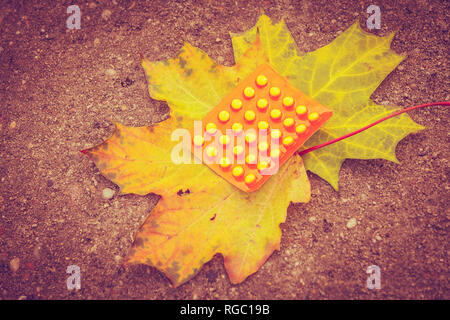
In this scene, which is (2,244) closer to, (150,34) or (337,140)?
(150,34)

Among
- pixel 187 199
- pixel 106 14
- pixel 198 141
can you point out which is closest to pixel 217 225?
pixel 187 199

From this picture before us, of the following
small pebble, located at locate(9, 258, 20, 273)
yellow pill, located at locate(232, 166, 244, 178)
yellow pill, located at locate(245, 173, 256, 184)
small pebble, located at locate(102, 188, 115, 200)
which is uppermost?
yellow pill, located at locate(232, 166, 244, 178)

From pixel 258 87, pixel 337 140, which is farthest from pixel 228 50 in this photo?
pixel 337 140
